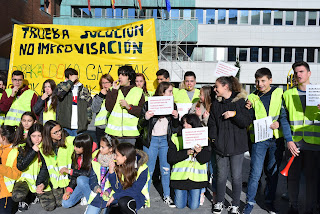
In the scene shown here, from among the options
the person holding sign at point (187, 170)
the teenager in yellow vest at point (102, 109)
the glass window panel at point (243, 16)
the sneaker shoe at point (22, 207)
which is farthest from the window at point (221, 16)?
the sneaker shoe at point (22, 207)

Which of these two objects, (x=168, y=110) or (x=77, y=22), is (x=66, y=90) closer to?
(x=168, y=110)

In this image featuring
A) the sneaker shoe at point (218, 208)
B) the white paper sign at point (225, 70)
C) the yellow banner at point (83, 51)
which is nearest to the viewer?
the sneaker shoe at point (218, 208)

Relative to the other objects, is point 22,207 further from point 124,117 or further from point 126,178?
point 124,117

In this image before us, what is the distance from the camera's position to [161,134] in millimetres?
4512

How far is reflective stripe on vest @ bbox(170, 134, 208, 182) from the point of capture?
14.3 ft

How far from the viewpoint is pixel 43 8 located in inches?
858

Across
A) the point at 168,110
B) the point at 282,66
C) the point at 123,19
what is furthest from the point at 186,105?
the point at 282,66

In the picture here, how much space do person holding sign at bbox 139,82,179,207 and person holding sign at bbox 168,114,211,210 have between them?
156 mm

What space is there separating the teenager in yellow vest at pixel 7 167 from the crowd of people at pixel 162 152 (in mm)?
13

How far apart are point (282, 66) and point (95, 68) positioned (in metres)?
21.5

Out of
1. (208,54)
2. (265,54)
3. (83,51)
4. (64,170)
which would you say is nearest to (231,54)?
(208,54)

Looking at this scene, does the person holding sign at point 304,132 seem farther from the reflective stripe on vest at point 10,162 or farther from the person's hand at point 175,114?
the reflective stripe on vest at point 10,162

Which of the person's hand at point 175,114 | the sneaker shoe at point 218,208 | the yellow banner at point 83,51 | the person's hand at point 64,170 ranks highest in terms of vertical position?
the yellow banner at point 83,51

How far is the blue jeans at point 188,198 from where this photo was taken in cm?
430
